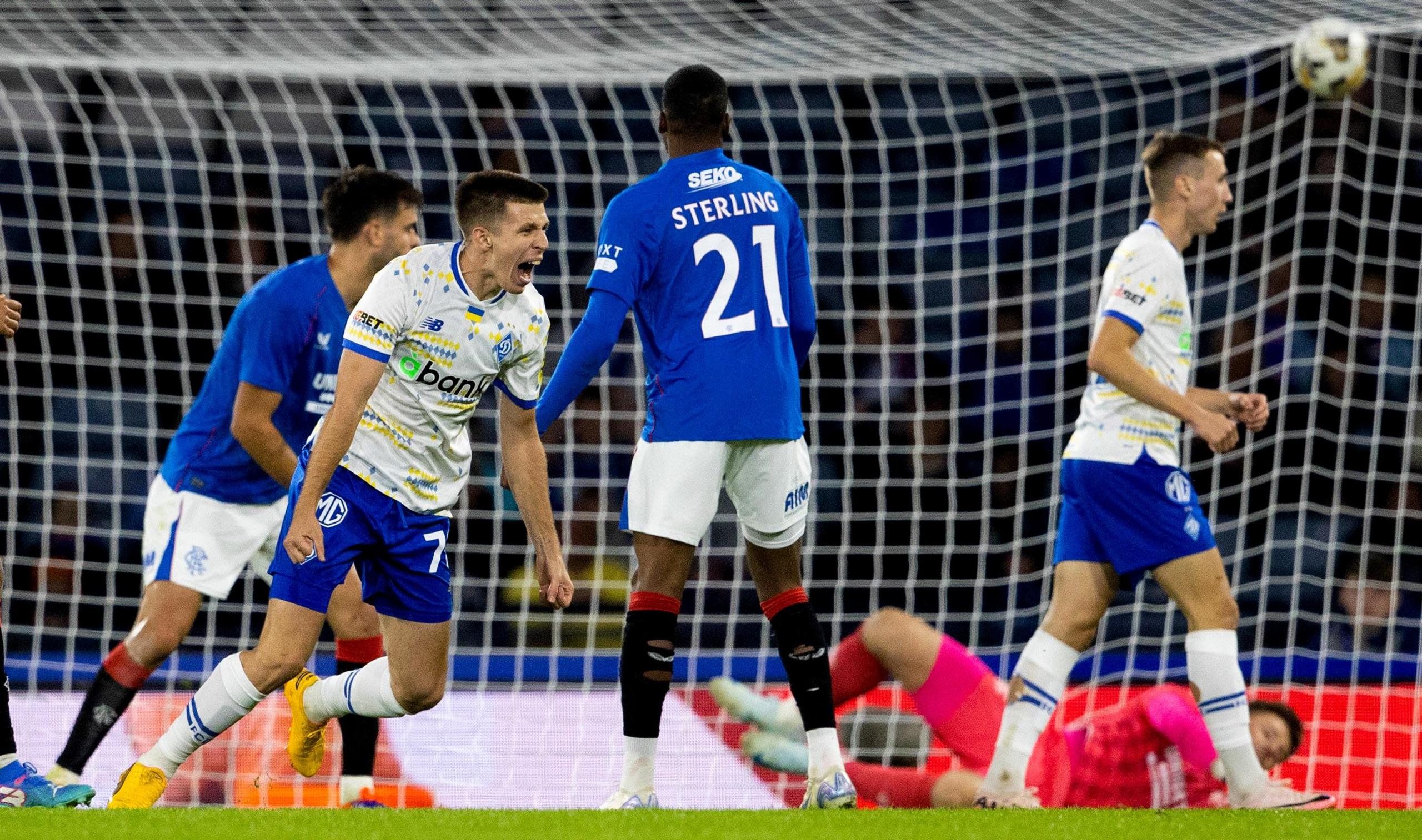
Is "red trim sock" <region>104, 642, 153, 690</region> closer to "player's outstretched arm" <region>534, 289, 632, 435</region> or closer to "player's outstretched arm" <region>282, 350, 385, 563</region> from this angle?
"player's outstretched arm" <region>282, 350, 385, 563</region>

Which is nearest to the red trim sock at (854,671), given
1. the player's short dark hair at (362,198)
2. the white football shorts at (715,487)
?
the white football shorts at (715,487)

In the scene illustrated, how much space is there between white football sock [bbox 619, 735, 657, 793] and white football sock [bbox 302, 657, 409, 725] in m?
0.60

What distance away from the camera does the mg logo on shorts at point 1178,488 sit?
4.50 metres

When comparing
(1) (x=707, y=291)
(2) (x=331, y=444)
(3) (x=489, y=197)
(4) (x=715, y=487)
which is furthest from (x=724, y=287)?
(2) (x=331, y=444)

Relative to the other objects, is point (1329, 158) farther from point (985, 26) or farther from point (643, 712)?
point (643, 712)

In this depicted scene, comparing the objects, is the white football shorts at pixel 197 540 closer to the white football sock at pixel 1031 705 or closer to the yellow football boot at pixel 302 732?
the yellow football boot at pixel 302 732

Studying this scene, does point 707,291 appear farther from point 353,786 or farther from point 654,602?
point 353,786

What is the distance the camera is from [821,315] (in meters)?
8.68

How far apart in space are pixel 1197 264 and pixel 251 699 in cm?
603

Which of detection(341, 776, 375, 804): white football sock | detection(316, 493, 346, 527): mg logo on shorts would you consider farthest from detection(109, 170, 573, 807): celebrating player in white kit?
detection(341, 776, 375, 804): white football sock

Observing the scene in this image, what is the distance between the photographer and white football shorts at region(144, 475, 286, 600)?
499cm

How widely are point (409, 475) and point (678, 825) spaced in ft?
3.86

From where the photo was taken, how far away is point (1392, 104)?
9844 millimetres

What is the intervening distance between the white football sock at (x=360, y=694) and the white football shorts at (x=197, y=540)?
99 cm
